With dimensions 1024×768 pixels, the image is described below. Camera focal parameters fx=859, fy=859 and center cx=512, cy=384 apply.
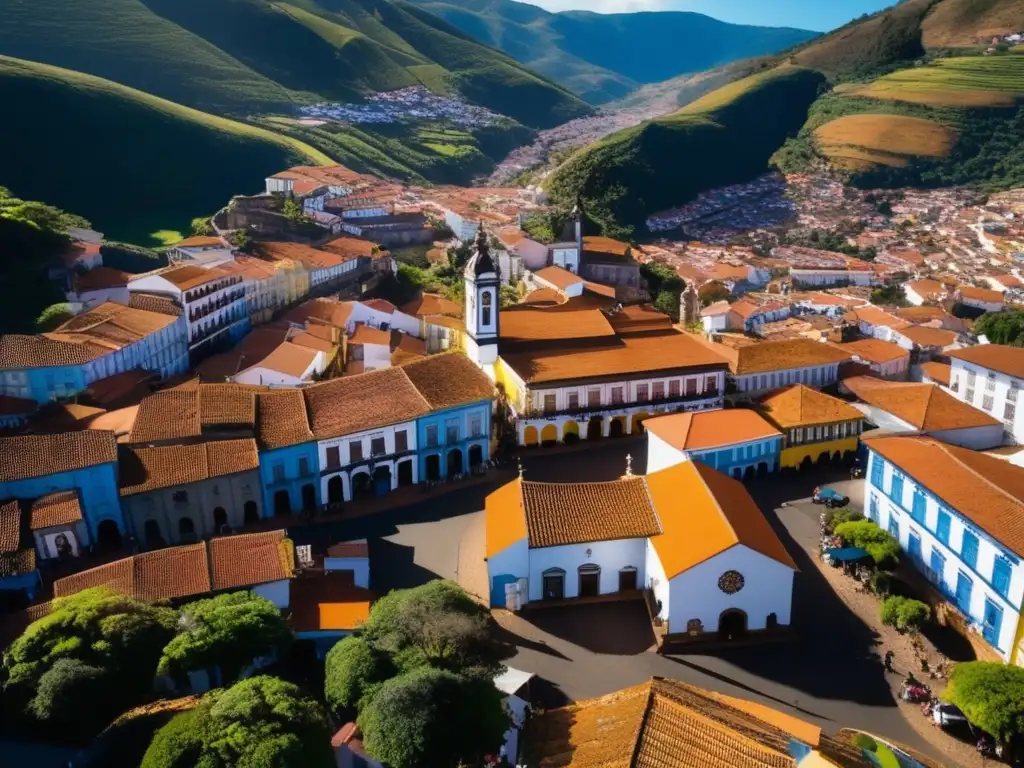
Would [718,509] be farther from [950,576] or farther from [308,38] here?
[308,38]

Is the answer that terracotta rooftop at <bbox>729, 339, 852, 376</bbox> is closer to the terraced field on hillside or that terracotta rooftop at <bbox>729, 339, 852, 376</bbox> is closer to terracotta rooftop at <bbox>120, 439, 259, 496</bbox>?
terracotta rooftop at <bbox>120, 439, 259, 496</bbox>

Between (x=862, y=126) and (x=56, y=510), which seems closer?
(x=56, y=510)

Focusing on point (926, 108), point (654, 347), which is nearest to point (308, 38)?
point (926, 108)

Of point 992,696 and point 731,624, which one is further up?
point 992,696

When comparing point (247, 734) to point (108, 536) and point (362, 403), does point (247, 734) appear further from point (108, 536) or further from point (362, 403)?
point (362, 403)

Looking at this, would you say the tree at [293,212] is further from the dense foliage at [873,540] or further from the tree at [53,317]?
the dense foliage at [873,540]

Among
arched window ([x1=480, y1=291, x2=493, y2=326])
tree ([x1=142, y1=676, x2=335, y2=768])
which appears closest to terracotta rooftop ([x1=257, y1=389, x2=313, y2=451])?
arched window ([x1=480, y1=291, x2=493, y2=326])

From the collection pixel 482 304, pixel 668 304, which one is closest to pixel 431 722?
pixel 482 304
